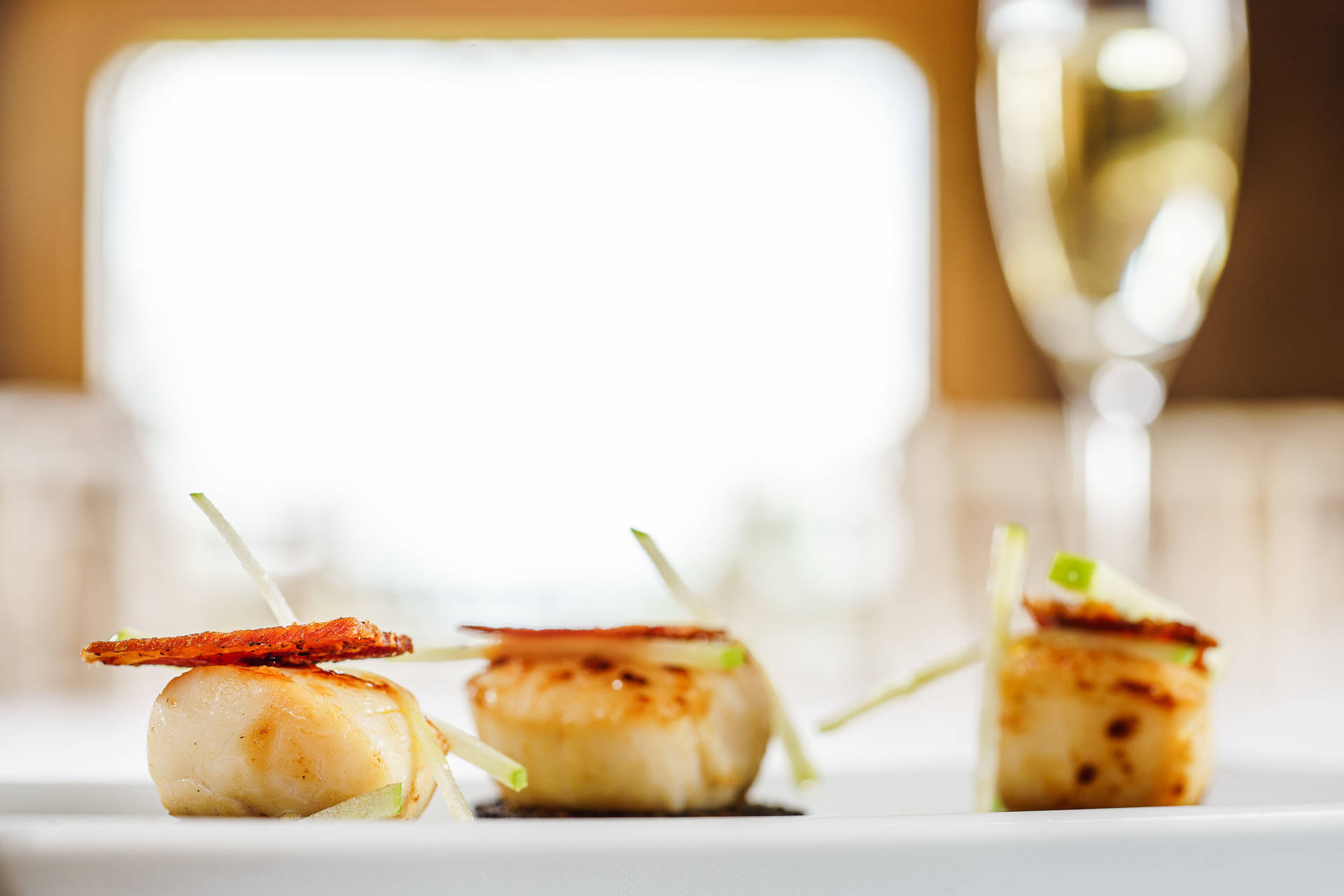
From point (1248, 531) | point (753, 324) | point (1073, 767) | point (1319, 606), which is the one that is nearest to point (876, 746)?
point (1073, 767)

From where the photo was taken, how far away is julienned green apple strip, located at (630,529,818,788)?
841 mm

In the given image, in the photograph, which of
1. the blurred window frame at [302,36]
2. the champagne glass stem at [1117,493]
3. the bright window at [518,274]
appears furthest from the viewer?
the bright window at [518,274]

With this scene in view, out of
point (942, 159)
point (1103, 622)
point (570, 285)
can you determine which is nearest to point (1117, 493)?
point (1103, 622)

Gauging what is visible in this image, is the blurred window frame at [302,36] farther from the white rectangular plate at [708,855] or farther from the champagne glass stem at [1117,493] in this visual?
the white rectangular plate at [708,855]

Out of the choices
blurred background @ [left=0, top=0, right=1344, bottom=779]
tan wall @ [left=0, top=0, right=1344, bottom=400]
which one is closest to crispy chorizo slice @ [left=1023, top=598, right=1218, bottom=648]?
blurred background @ [left=0, top=0, right=1344, bottom=779]

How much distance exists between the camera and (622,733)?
2.65 feet

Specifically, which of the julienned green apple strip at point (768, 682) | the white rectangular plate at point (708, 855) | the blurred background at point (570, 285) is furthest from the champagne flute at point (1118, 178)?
the blurred background at point (570, 285)

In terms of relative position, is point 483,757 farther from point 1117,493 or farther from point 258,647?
point 1117,493

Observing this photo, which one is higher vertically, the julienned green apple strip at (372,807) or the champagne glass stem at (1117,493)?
the champagne glass stem at (1117,493)

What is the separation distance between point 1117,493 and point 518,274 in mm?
5444

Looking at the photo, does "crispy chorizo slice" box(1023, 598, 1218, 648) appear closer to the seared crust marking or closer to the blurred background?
the seared crust marking

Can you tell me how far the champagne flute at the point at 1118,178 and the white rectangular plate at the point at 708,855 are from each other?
0.58 m

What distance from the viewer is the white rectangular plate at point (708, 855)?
48 cm

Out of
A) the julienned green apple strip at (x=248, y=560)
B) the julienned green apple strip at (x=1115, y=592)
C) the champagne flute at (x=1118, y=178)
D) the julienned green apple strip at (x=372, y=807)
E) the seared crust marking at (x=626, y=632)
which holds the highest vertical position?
the champagne flute at (x=1118, y=178)
